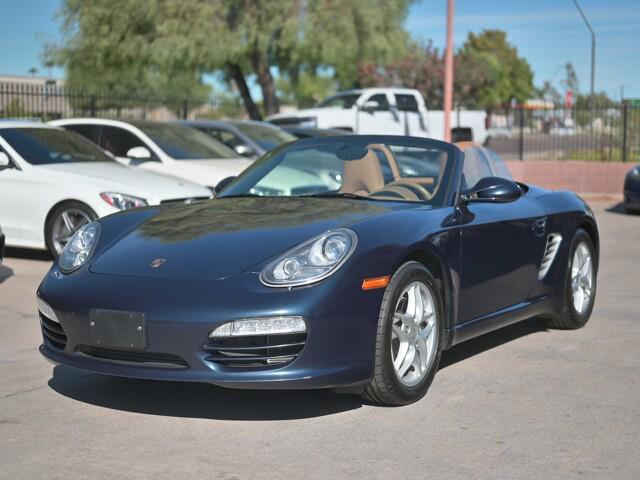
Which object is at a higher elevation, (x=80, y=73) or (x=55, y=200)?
(x=80, y=73)

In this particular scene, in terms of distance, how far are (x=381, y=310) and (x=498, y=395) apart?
0.97 meters

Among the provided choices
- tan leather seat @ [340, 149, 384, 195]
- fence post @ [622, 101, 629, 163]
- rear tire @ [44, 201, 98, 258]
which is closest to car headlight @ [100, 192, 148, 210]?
rear tire @ [44, 201, 98, 258]

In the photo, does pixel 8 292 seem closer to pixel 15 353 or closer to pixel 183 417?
pixel 15 353

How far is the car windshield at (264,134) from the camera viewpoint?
60.2ft

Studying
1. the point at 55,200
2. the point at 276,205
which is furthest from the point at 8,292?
the point at 276,205

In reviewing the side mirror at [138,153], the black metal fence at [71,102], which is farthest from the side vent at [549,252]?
the black metal fence at [71,102]

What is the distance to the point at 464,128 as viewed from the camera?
98.1 ft

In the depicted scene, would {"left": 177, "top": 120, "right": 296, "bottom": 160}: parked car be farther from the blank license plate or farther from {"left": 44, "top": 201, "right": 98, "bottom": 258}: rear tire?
the blank license plate

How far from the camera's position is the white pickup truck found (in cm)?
2802

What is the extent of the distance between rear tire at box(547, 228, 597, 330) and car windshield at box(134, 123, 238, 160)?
296 inches

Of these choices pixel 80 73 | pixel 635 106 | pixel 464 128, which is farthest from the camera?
pixel 80 73

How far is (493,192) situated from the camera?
6215 millimetres

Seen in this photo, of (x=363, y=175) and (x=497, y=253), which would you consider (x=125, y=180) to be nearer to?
(x=363, y=175)

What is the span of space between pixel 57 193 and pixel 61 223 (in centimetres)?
30
